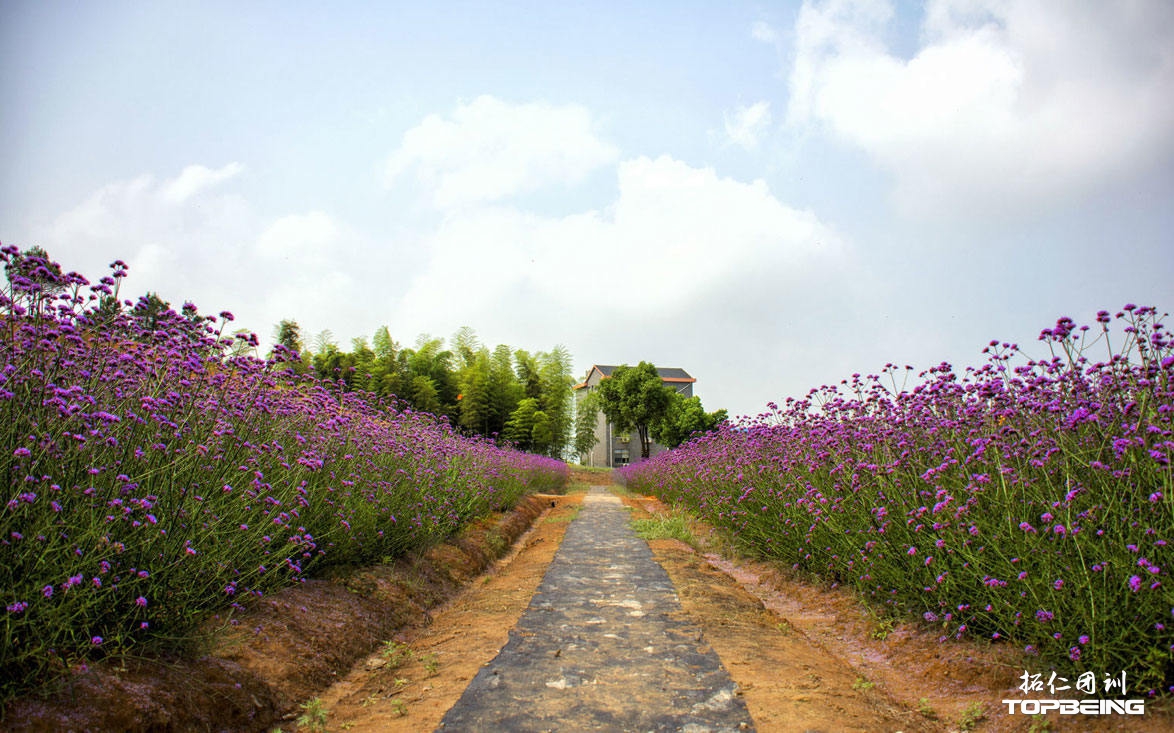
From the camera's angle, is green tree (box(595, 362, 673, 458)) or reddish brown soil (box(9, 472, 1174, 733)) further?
green tree (box(595, 362, 673, 458))

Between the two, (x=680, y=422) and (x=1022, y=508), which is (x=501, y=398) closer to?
(x=680, y=422)

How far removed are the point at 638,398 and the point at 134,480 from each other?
116 feet

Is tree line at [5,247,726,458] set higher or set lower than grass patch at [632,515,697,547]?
higher

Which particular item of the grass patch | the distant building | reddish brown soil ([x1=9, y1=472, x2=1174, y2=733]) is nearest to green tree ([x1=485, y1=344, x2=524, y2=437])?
the distant building

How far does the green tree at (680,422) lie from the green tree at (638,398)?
1.46ft

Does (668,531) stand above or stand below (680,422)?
below

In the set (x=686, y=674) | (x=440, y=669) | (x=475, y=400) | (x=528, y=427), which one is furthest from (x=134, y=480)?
Answer: (x=528, y=427)

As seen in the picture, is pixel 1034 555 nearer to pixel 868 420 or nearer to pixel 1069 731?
pixel 1069 731

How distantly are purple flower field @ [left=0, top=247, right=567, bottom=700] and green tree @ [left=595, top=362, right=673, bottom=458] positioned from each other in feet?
107

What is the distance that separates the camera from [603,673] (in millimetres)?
3414

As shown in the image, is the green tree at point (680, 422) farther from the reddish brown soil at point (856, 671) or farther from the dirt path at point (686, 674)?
the dirt path at point (686, 674)

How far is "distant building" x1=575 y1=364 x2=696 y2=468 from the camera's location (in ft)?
169

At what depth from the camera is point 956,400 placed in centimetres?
463

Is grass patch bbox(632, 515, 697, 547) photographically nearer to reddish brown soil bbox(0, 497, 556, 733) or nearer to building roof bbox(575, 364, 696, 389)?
reddish brown soil bbox(0, 497, 556, 733)
